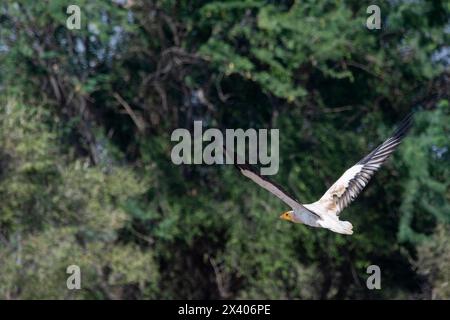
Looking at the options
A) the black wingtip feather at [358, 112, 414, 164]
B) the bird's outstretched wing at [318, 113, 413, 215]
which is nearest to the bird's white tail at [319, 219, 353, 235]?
the bird's outstretched wing at [318, 113, 413, 215]

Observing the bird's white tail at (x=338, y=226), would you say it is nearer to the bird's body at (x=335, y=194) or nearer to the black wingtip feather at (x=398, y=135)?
the bird's body at (x=335, y=194)

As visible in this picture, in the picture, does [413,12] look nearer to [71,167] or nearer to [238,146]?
[238,146]

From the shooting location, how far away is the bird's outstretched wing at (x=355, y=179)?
72.0 feet

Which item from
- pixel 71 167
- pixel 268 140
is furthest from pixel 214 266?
pixel 71 167

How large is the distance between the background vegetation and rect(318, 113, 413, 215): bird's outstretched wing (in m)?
11.7

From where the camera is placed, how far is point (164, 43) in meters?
38.1

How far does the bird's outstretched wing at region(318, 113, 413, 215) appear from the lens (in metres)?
22.0

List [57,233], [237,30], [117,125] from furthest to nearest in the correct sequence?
[117,125]
[237,30]
[57,233]

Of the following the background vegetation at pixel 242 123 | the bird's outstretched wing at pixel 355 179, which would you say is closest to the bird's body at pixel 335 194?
A: the bird's outstretched wing at pixel 355 179

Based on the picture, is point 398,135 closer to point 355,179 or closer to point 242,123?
point 355,179

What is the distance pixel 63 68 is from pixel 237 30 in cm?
422

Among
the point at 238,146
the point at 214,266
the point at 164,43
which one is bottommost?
the point at 214,266

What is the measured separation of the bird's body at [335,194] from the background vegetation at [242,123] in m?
11.8

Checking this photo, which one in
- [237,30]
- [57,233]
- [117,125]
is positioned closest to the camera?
[57,233]
